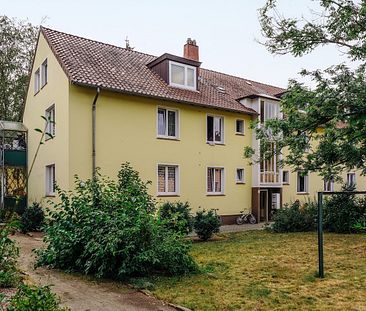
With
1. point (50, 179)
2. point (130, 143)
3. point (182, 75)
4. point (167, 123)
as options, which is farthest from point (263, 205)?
point (50, 179)

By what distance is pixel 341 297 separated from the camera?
6027mm

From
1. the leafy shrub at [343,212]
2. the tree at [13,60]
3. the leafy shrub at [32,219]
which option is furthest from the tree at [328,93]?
the tree at [13,60]

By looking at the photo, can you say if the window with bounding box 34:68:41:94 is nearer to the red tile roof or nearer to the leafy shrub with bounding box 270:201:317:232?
the red tile roof

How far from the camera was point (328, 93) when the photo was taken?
35.2 ft

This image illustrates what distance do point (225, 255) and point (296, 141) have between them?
4.48 m

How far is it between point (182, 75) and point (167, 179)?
5.70m

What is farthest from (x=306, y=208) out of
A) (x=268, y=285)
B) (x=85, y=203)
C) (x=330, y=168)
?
(x=85, y=203)

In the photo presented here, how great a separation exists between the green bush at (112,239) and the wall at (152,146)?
7435mm

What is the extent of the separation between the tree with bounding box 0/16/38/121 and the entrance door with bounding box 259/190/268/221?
18.0m

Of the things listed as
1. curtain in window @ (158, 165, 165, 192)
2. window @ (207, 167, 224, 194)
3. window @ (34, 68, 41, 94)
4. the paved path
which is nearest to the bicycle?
window @ (207, 167, 224, 194)

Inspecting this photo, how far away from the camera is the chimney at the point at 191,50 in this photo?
22.6m

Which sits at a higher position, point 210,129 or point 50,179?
point 210,129

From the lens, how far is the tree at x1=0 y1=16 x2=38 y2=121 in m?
25.5

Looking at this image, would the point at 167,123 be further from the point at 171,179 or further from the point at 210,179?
the point at 210,179
